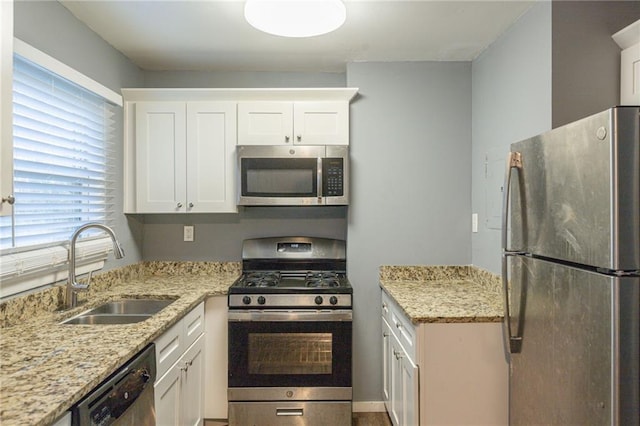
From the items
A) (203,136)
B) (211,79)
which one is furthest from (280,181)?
(211,79)

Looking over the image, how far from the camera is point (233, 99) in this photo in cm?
273

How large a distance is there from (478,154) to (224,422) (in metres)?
2.35


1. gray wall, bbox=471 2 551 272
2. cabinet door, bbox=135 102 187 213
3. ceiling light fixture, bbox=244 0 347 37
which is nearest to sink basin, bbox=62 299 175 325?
cabinet door, bbox=135 102 187 213

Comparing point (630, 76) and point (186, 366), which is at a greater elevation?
point (630, 76)

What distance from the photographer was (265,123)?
8.93ft

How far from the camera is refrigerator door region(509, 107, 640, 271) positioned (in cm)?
115

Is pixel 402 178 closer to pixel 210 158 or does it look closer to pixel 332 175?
pixel 332 175

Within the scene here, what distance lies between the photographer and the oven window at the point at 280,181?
8.68 ft

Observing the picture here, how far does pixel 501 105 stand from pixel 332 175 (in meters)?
1.08

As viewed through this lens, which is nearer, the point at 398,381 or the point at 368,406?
the point at 398,381

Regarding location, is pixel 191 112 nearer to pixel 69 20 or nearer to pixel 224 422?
pixel 69 20

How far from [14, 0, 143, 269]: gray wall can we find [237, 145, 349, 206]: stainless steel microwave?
2.65ft

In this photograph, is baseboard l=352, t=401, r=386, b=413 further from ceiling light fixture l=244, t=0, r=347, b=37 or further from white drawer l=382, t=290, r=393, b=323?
ceiling light fixture l=244, t=0, r=347, b=37

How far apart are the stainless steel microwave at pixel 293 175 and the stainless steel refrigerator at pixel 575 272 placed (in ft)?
3.81
